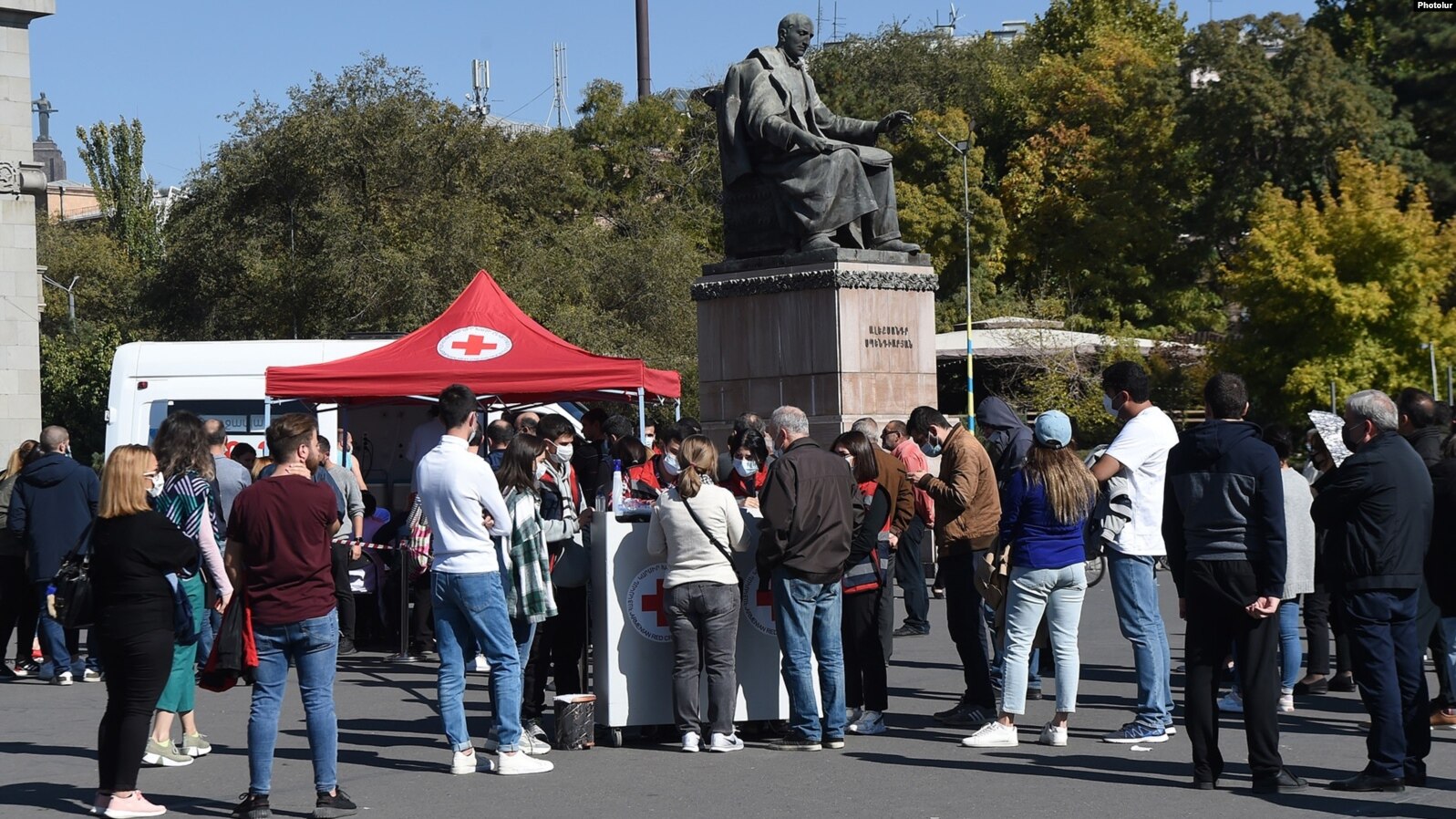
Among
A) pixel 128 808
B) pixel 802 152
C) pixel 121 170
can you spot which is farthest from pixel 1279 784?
pixel 121 170

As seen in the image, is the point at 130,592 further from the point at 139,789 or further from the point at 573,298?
the point at 573,298

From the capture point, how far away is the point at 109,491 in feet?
25.0

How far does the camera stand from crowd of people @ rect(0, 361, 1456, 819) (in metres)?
7.56

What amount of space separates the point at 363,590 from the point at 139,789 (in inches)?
220

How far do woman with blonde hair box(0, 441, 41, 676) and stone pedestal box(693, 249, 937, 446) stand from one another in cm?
640

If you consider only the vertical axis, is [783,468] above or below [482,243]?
below

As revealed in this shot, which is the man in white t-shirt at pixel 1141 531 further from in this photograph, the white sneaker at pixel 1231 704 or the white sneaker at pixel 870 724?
the white sneaker at pixel 870 724

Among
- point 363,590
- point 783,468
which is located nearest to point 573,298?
point 363,590

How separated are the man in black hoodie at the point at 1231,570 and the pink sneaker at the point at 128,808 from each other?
4488 millimetres

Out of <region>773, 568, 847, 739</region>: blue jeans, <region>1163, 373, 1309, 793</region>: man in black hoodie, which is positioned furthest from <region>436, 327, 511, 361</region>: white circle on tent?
<region>1163, 373, 1309, 793</region>: man in black hoodie

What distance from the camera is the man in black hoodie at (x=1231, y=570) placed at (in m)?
7.61

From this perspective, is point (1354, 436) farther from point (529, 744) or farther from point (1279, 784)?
point (529, 744)

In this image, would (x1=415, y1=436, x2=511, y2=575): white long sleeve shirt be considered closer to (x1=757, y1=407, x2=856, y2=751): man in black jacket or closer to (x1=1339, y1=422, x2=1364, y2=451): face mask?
(x1=757, y1=407, x2=856, y2=751): man in black jacket

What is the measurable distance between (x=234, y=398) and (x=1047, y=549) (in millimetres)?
14533
